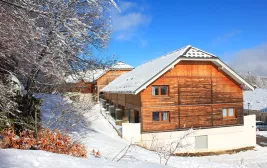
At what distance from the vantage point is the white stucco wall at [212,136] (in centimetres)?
Answer: 1788

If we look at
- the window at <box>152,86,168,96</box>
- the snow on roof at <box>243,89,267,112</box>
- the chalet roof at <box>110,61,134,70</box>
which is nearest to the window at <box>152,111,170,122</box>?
the window at <box>152,86,168,96</box>

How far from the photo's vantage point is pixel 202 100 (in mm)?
20016

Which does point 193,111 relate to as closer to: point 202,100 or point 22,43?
point 202,100

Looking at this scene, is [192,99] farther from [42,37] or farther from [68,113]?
[42,37]

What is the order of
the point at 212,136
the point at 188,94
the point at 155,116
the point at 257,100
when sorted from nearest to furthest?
the point at 155,116 < the point at 188,94 < the point at 212,136 < the point at 257,100

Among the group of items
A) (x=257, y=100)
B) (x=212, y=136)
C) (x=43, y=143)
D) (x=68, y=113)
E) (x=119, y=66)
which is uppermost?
(x=119, y=66)

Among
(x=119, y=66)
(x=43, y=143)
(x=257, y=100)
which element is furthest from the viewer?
(x=257, y=100)

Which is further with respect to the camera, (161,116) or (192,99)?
(192,99)

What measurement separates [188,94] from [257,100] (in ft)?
101

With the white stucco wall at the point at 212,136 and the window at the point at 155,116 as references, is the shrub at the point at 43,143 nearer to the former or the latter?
the white stucco wall at the point at 212,136

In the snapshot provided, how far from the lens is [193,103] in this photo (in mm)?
19750

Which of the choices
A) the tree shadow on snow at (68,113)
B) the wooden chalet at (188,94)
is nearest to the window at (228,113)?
the wooden chalet at (188,94)

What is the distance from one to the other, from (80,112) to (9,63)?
5043 mm

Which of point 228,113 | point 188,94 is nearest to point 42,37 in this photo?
point 188,94
